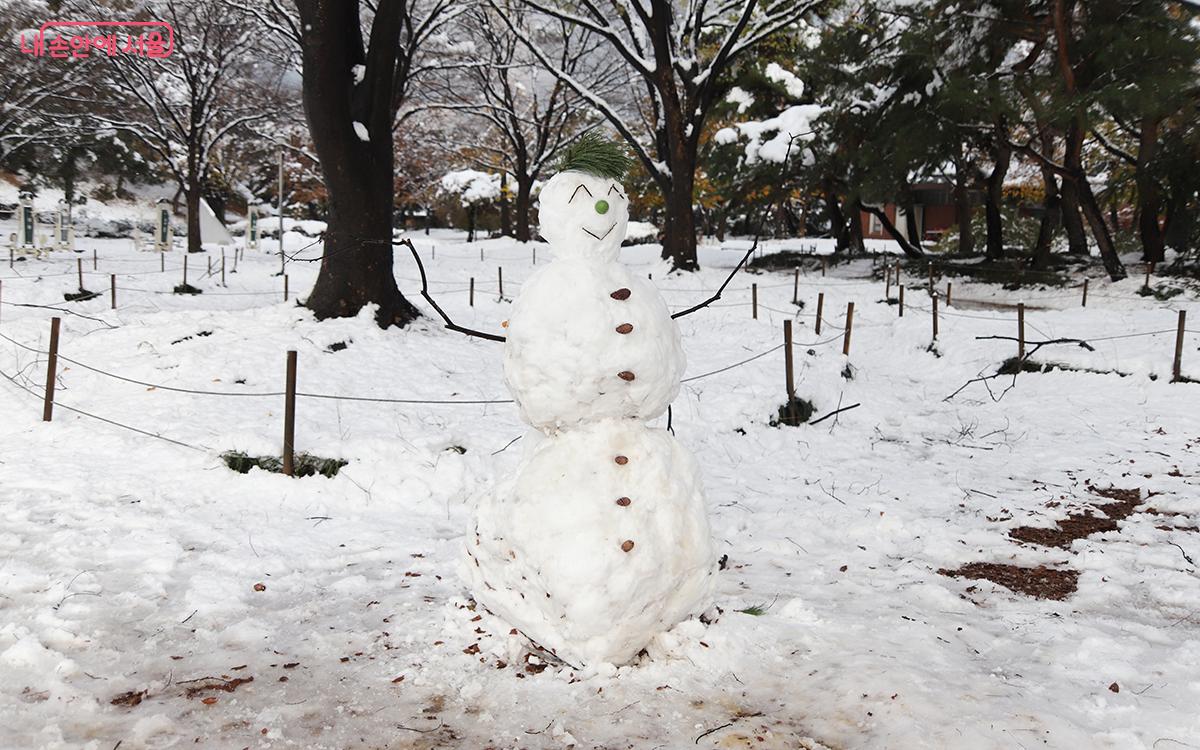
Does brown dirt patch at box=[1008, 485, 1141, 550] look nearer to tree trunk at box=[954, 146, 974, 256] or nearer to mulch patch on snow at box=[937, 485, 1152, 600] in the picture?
mulch patch on snow at box=[937, 485, 1152, 600]

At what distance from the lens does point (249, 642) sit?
12.7 ft

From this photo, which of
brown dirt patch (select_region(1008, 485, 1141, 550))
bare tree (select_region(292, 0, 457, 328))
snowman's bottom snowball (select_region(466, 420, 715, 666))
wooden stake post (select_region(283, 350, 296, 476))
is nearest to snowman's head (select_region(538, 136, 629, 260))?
snowman's bottom snowball (select_region(466, 420, 715, 666))

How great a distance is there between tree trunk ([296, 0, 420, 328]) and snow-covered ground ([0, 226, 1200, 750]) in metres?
0.54

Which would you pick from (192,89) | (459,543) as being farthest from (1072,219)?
(192,89)

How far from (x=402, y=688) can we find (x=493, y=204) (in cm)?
4079

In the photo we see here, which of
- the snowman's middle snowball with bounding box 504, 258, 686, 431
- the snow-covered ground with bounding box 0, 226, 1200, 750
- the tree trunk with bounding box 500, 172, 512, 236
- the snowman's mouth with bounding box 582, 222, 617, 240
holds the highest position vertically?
the tree trunk with bounding box 500, 172, 512, 236

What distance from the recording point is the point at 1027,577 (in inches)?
191

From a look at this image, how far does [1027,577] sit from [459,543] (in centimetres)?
369

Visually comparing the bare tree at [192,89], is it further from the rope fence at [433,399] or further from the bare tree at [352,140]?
the bare tree at [352,140]

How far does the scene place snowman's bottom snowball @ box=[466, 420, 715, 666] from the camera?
→ 3457 millimetres

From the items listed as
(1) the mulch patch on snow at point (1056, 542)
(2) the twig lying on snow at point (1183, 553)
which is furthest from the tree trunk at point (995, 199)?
(2) the twig lying on snow at point (1183, 553)

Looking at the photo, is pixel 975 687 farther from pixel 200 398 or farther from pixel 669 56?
pixel 669 56

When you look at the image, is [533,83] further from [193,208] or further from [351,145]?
[351,145]

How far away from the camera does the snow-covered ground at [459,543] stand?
325 centimetres
